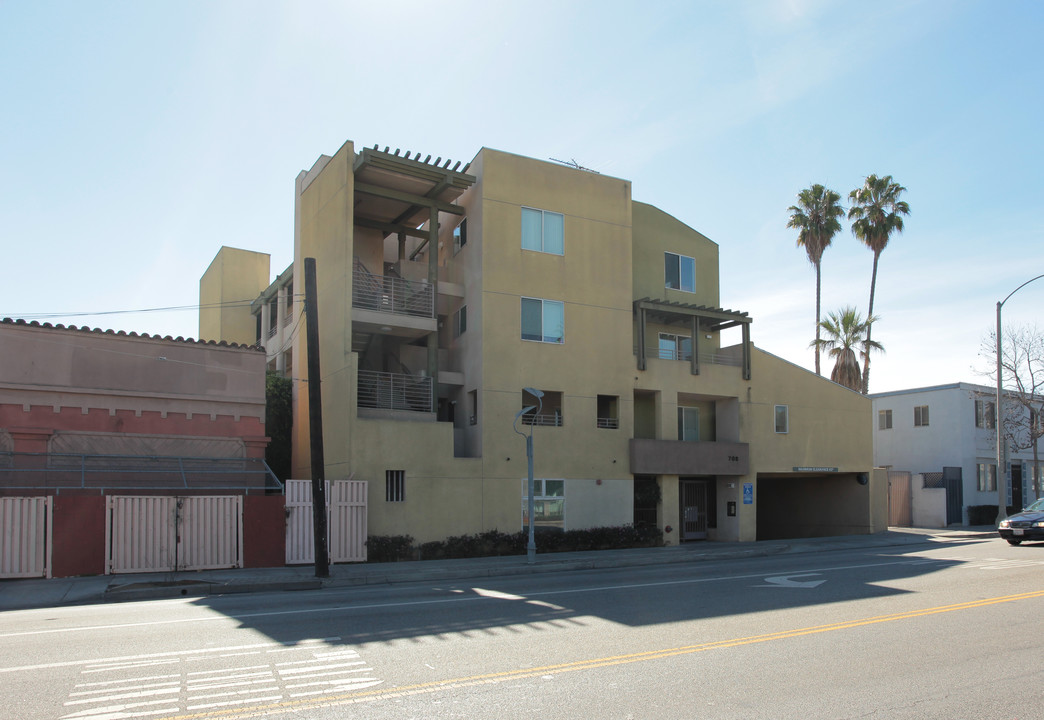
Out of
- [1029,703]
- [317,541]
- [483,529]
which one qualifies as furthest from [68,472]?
[1029,703]

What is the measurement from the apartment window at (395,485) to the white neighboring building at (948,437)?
84.4ft

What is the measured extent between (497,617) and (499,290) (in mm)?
15086

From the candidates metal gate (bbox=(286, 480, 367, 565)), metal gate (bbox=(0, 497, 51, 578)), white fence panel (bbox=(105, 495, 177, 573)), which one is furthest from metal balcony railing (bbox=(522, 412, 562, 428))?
metal gate (bbox=(0, 497, 51, 578))

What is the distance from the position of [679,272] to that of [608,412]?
21.6ft

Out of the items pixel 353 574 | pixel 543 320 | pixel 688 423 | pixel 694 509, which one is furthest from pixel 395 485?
pixel 694 509

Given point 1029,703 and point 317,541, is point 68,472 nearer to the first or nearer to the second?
point 317,541

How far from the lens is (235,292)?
A: 35062 millimetres

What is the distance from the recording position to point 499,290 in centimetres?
2502

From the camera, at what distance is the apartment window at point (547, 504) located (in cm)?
2461

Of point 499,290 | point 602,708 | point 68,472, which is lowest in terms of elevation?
point 602,708

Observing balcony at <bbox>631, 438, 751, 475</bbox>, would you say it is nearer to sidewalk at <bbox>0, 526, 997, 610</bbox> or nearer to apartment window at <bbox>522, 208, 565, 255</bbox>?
sidewalk at <bbox>0, 526, 997, 610</bbox>

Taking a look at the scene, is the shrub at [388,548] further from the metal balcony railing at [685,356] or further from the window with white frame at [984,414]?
the window with white frame at [984,414]

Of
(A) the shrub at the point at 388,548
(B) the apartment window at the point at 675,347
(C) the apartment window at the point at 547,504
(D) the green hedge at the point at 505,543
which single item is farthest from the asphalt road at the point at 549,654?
(B) the apartment window at the point at 675,347

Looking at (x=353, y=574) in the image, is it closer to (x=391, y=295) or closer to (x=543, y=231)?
(x=391, y=295)
